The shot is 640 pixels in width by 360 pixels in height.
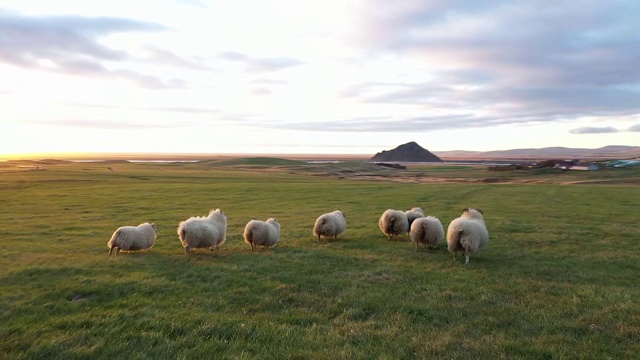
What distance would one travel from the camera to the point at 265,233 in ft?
53.3

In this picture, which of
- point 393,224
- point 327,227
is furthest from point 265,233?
point 393,224

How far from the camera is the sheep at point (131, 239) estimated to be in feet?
50.1

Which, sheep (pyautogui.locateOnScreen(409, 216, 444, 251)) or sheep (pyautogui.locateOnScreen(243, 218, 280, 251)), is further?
sheep (pyautogui.locateOnScreen(243, 218, 280, 251))

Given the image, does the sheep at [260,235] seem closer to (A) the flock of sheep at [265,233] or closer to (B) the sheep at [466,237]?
(A) the flock of sheep at [265,233]

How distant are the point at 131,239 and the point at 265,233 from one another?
513cm

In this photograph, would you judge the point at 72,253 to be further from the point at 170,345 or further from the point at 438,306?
the point at 438,306

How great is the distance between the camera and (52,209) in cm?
2958

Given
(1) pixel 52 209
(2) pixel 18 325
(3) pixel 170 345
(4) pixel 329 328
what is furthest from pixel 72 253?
(1) pixel 52 209

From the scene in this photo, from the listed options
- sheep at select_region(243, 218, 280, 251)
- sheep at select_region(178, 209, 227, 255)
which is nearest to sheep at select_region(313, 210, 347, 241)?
sheep at select_region(243, 218, 280, 251)

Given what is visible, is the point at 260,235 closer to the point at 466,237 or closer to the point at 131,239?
the point at 131,239

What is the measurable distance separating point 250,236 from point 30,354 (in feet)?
32.2

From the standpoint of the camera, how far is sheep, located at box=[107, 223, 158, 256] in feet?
50.1

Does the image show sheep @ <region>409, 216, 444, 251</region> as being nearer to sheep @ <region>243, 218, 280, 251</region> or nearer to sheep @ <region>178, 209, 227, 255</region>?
sheep @ <region>243, 218, 280, 251</region>

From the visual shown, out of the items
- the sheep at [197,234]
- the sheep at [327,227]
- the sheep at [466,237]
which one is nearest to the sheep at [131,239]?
the sheep at [197,234]
